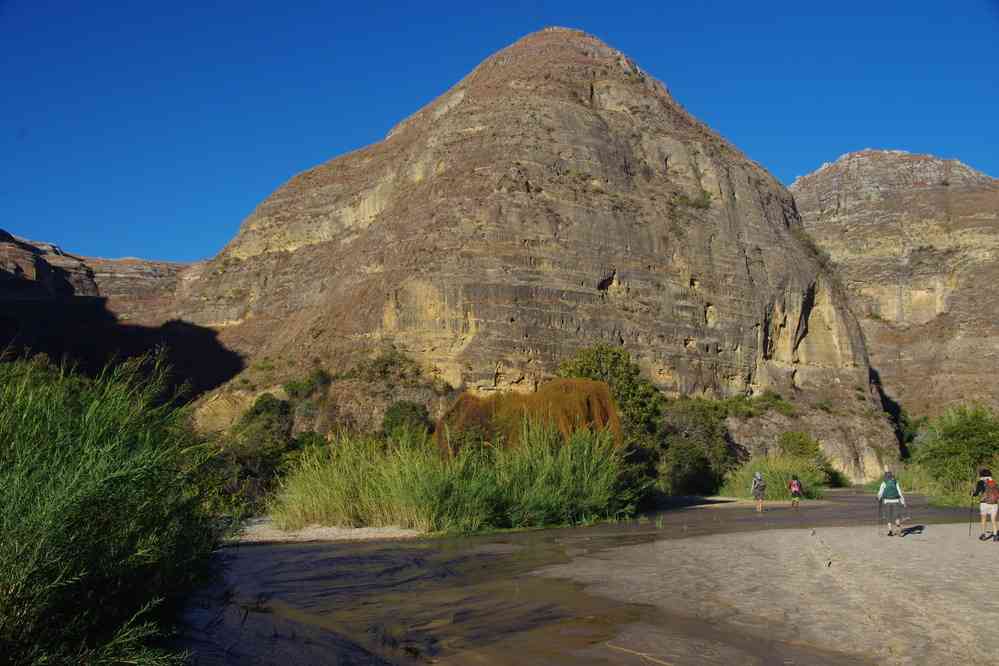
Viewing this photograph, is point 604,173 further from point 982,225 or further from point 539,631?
point 539,631

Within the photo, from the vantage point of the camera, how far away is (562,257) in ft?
209

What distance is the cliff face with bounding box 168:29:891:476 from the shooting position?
60750 mm

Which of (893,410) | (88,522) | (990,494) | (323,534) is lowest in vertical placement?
(323,534)

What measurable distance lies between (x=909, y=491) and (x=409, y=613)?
1689 inches

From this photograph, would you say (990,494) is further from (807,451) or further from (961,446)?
(807,451)

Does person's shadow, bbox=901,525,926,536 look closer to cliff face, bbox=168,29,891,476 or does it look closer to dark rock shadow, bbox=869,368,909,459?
cliff face, bbox=168,29,891,476

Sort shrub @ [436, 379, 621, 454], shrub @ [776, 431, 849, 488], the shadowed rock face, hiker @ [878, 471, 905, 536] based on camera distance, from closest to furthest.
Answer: hiker @ [878, 471, 905, 536] < shrub @ [436, 379, 621, 454] < shrub @ [776, 431, 849, 488] < the shadowed rock face

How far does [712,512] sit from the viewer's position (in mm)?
28938

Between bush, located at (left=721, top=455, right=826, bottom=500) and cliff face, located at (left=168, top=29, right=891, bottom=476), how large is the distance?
63.0ft

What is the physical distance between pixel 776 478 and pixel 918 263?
73.4m

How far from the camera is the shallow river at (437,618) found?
7387mm

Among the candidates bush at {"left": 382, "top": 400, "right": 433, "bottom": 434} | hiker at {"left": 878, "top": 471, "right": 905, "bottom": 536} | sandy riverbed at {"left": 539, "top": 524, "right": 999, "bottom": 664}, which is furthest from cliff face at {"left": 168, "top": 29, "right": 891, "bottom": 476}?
A: sandy riverbed at {"left": 539, "top": 524, "right": 999, "bottom": 664}

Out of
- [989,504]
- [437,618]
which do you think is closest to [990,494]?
[989,504]

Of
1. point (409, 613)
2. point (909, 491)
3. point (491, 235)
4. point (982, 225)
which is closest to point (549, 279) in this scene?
point (491, 235)
